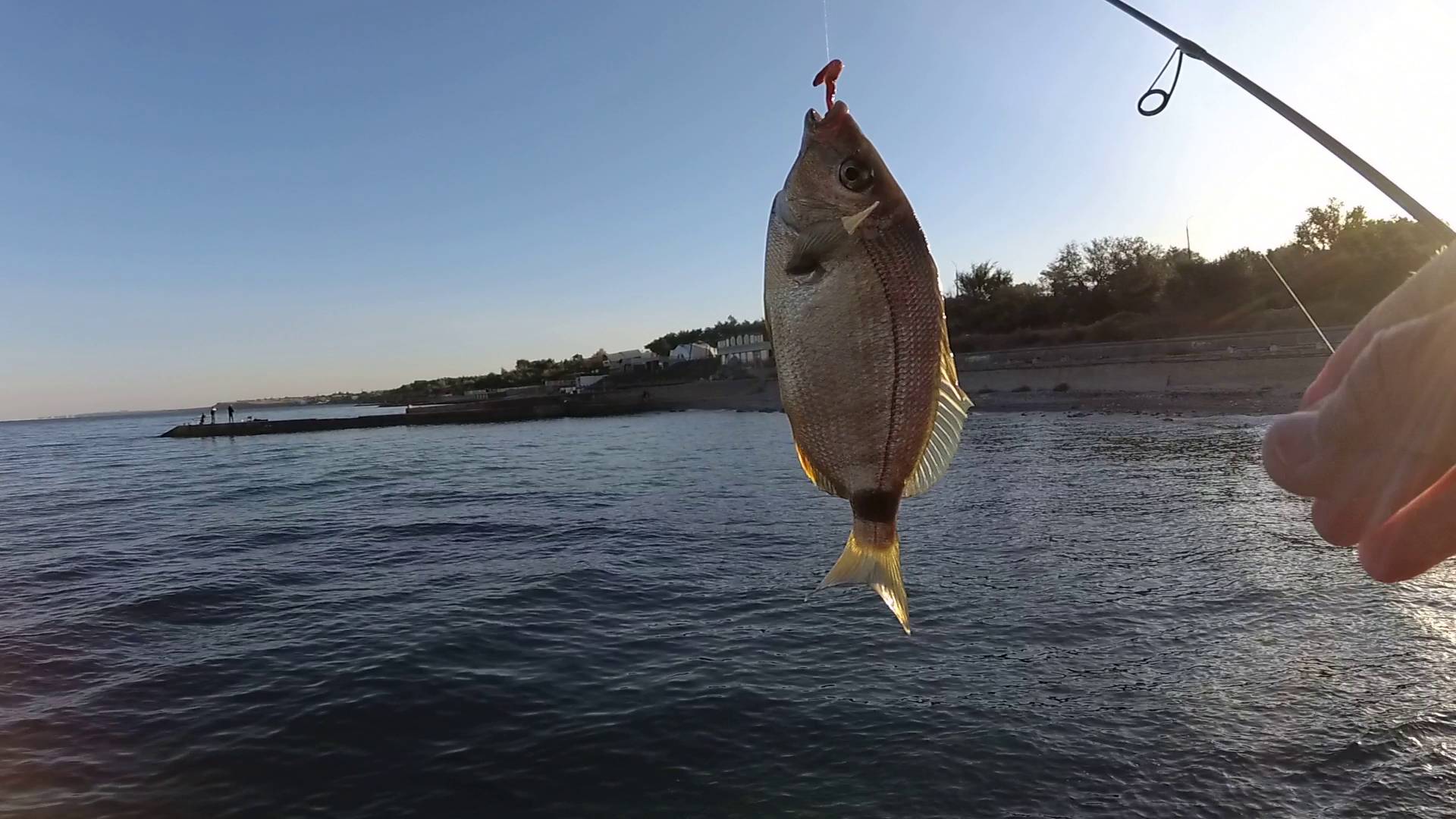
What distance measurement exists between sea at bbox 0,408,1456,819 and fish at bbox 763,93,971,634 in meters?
6.15

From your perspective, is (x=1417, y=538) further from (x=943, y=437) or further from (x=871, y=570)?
(x=871, y=570)

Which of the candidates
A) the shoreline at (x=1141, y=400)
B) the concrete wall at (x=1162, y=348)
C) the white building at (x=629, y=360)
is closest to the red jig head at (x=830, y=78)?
the shoreline at (x=1141, y=400)

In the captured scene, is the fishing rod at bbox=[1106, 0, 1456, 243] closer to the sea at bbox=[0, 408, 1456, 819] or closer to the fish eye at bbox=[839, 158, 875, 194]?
the fish eye at bbox=[839, 158, 875, 194]

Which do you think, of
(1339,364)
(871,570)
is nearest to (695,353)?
(871,570)

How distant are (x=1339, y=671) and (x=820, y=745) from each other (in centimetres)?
685

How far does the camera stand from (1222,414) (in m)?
43.8

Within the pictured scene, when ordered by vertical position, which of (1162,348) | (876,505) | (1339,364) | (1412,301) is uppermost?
(1162,348)

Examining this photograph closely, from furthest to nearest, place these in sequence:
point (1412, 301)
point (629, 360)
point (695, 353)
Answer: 1. point (629, 360)
2. point (695, 353)
3. point (1412, 301)

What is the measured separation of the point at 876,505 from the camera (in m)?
2.74

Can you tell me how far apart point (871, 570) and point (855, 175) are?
4.58 feet

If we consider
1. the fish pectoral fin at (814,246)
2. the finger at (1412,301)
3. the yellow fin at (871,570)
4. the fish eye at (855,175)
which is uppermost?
the fish eye at (855,175)

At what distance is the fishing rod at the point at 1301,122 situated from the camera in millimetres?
3248

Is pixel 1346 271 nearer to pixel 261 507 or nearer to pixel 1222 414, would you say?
pixel 1222 414

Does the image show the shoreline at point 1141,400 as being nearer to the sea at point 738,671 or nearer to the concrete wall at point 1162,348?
the concrete wall at point 1162,348
